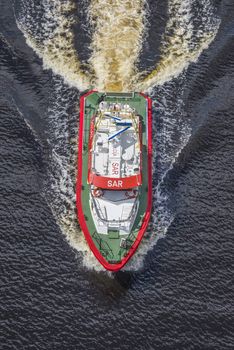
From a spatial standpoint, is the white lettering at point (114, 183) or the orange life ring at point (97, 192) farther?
the orange life ring at point (97, 192)

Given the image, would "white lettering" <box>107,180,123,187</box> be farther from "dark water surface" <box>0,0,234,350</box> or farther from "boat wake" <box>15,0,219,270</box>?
"dark water surface" <box>0,0,234,350</box>

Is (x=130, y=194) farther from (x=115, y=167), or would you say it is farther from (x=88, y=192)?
(x=88, y=192)

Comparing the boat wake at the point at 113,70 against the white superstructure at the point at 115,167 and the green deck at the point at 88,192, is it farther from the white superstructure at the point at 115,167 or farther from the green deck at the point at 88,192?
the white superstructure at the point at 115,167

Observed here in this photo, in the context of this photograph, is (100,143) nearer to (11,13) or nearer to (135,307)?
(135,307)

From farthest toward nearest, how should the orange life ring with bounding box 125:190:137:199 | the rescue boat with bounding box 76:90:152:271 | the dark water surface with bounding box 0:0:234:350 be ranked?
1. the orange life ring with bounding box 125:190:137:199
2. the rescue boat with bounding box 76:90:152:271
3. the dark water surface with bounding box 0:0:234:350

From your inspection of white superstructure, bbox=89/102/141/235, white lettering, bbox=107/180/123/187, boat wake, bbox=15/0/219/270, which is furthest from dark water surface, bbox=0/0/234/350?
white lettering, bbox=107/180/123/187

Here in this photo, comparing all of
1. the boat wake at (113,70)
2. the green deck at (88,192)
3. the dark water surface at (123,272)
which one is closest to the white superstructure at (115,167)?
the green deck at (88,192)
